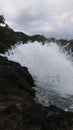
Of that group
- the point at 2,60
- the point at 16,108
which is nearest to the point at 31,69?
the point at 2,60

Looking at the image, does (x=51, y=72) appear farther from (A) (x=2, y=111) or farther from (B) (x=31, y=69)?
(A) (x=2, y=111)

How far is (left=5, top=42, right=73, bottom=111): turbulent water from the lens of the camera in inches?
678

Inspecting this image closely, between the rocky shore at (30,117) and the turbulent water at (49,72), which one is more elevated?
the turbulent water at (49,72)

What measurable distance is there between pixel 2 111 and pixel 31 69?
14541 millimetres

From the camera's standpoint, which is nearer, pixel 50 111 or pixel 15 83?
pixel 50 111

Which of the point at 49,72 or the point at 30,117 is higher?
the point at 49,72

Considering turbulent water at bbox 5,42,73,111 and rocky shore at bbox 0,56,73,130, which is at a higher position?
turbulent water at bbox 5,42,73,111

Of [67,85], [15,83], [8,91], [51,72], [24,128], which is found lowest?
[24,128]

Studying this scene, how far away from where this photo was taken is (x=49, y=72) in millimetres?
23203

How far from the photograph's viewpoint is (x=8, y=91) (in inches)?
512

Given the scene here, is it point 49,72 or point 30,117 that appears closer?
point 30,117

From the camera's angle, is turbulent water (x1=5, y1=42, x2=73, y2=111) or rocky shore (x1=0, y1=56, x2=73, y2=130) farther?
turbulent water (x1=5, y1=42, x2=73, y2=111)

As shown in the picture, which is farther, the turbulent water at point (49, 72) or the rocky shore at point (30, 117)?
the turbulent water at point (49, 72)

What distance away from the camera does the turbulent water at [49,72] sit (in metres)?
17.2
